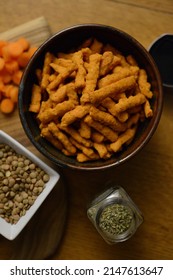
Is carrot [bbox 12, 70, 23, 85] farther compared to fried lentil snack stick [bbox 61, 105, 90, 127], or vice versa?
carrot [bbox 12, 70, 23, 85]

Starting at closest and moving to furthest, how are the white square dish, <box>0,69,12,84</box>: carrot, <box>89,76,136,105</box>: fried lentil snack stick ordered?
<box>89,76,136,105</box>: fried lentil snack stick, the white square dish, <box>0,69,12,84</box>: carrot

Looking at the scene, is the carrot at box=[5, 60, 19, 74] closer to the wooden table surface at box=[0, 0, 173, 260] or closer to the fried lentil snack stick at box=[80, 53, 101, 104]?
the wooden table surface at box=[0, 0, 173, 260]

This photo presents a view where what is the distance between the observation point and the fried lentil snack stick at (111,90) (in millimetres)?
956

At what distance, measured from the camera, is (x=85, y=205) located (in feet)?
3.91

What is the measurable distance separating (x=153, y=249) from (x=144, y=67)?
0.52 metres

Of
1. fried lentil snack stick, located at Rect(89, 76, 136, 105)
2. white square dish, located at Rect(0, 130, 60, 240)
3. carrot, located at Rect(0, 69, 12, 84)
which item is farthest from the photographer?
carrot, located at Rect(0, 69, 12, 84)

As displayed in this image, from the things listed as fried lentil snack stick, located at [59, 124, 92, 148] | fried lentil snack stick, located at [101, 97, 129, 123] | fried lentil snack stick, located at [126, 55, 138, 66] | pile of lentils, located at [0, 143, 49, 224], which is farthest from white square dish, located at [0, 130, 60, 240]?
fried lentil snack stick, located at [126, 55, 138, 66]

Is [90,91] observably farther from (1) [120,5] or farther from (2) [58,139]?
(1) [120,5]

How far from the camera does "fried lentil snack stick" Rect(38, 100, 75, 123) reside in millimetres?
988

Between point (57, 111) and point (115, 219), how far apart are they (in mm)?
323

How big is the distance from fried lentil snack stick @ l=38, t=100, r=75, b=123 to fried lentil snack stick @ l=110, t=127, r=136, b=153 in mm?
134

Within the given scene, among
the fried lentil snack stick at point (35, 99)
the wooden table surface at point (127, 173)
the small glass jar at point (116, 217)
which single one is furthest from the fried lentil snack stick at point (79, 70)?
the small glass jar at point (116, 217)

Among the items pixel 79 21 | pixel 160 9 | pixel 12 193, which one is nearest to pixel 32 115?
pixel 12 193
